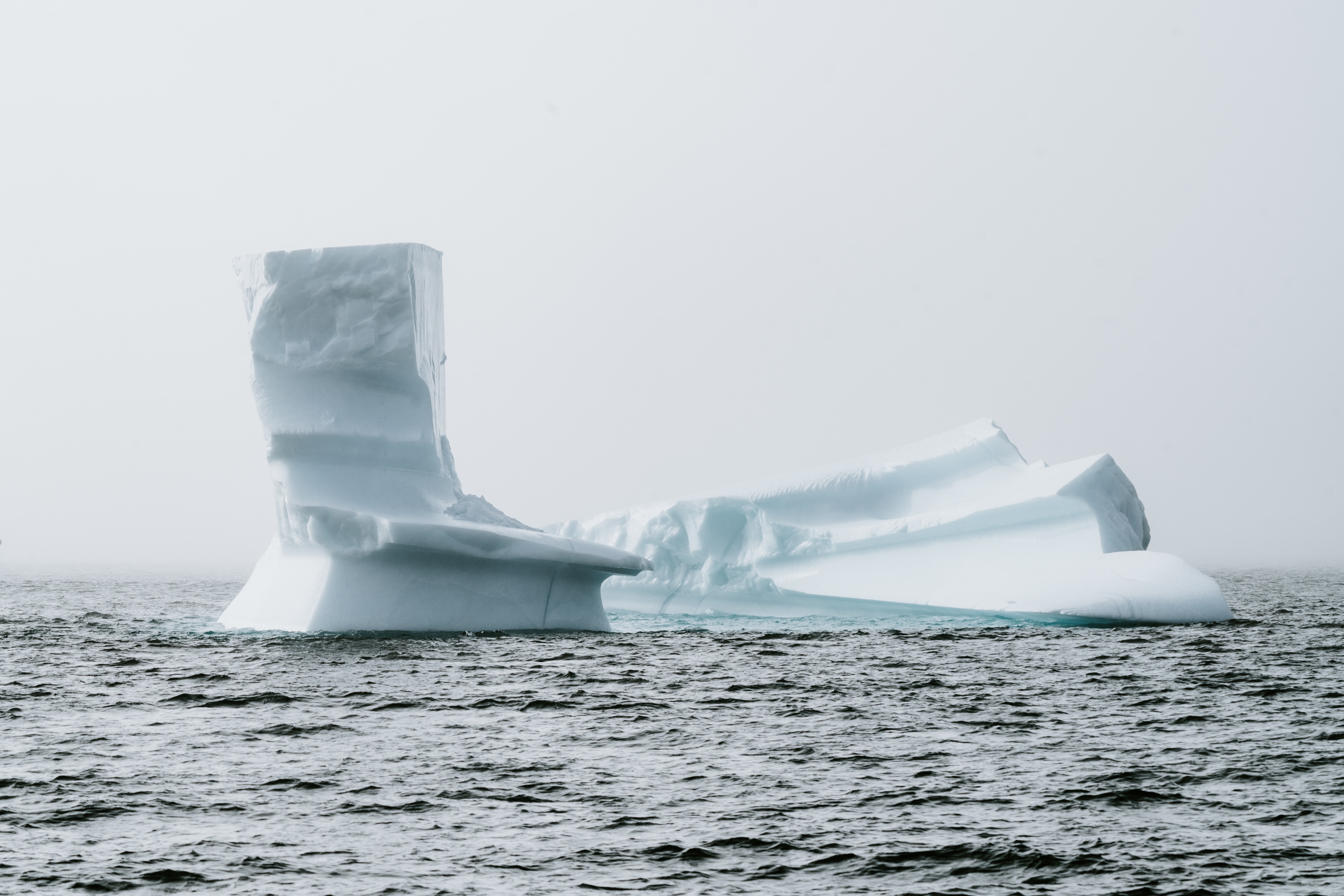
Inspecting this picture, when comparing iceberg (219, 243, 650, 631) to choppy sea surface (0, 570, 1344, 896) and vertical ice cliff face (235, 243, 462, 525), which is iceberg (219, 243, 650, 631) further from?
choppy sea surface (0, 570, 1344, 896)

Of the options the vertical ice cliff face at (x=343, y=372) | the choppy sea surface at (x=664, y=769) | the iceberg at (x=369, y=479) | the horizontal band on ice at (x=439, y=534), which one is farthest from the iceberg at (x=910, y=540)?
the vertical ice cliff face at (x=343, y=372)

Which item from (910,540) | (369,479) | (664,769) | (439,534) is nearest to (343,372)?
(369,479)

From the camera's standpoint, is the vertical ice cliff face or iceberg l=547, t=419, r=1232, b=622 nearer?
the vertical ice cliff face

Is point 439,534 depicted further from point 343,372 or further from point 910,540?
point 910,540

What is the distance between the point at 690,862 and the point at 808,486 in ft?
50.8

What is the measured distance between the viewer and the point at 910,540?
1956cm

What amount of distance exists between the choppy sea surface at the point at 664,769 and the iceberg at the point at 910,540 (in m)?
3.36

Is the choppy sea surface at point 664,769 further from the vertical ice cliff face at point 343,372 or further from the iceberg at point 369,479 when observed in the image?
the vertical ice cliff face at point 343,372

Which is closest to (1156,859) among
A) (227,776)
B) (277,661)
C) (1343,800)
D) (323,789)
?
(1343,800)

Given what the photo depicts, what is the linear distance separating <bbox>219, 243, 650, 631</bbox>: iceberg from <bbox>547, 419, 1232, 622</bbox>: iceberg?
15.1ft

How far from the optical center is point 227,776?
739 centimetres

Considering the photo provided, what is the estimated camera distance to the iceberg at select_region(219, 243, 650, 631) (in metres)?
14.1

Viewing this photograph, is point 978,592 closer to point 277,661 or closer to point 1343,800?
point 277,661

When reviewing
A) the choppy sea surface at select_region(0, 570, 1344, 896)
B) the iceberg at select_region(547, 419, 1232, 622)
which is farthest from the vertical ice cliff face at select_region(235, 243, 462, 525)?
the iceberg at select_region(547, 419, 1232, 622)
